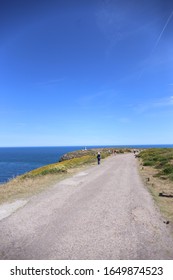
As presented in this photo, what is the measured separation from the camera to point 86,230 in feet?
23.7

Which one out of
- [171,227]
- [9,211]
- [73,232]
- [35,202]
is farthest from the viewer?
[35,202]

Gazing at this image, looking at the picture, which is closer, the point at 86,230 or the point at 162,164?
the point at 86,230

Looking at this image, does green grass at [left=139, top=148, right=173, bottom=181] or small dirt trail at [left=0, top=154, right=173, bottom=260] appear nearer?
small dirt trail at [left=0, top=154, right=173, bottom=260]

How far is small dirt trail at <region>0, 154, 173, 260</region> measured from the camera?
18.8ft

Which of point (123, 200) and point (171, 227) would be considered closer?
point (171, 227)

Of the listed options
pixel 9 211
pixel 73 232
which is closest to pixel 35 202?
pixel 9 211

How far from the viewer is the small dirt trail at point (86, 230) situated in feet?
18.8

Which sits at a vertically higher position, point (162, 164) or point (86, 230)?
point (86, 230)

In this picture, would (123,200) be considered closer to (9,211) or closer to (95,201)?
(95,201)

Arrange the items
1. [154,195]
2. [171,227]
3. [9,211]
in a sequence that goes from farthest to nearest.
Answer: [154,195]
[9,211]
[171,227]

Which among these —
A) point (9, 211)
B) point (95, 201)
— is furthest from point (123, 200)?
point (9, 211)

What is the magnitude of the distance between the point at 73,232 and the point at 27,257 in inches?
76.0

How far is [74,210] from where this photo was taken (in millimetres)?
9531

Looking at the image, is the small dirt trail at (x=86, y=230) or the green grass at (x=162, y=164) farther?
the green grass at (x=162, y=164)
